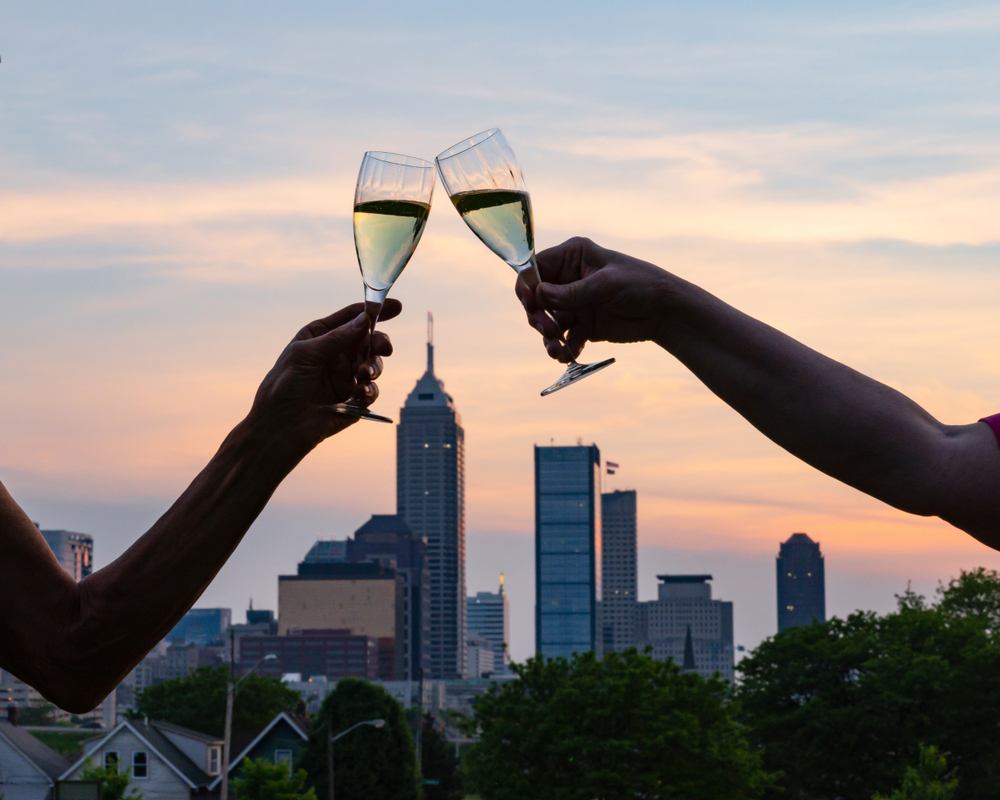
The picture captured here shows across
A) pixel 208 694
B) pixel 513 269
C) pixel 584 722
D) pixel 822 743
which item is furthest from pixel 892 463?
pixel 208 694

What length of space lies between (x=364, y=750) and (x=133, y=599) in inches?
1780

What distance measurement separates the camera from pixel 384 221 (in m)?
3.07

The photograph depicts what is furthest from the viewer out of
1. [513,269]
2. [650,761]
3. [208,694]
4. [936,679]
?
[208,694]

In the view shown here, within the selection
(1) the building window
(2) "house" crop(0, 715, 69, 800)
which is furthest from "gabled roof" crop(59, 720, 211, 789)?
(2) "house" crop(0, 715, 69, 800)

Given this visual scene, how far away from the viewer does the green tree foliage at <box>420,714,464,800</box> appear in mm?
62719

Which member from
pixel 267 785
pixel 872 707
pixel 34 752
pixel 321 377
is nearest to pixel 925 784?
pixel 872 707

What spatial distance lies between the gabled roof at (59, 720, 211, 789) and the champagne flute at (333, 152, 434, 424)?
44.3 metres

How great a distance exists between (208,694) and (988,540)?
Answer: 72155 mm

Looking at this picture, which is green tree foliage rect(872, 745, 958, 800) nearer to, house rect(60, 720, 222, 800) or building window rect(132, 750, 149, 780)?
house rect(60, 720, 222, 800)

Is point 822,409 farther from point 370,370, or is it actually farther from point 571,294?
point 370,370

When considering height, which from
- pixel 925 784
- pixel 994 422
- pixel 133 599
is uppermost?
pixel 994 422

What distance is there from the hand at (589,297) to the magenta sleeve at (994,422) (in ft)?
2.35

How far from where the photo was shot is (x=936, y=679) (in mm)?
41094

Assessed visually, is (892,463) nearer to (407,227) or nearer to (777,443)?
(777,443)
